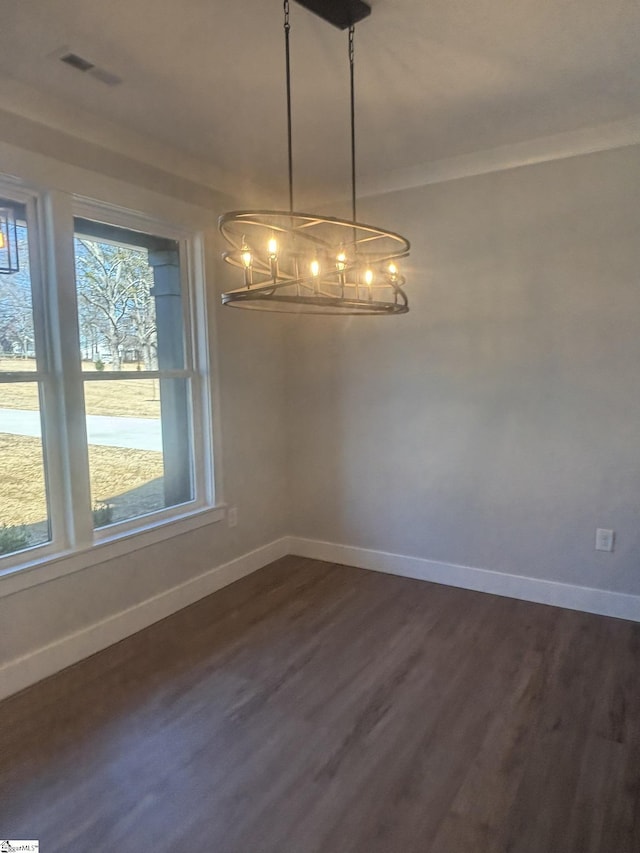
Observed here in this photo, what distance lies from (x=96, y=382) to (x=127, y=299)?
0.48 m

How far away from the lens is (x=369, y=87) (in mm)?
2381

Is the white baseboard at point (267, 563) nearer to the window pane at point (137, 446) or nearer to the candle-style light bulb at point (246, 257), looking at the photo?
the window pane at point (137, 446)

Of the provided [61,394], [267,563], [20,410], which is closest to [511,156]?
[61,394]

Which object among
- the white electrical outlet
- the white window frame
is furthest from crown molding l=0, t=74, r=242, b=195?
the white electrical outlet

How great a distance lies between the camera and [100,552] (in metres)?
2.77

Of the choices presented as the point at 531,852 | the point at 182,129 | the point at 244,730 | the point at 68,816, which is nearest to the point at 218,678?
the point at 244,730

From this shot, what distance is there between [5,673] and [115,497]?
3.01 ft

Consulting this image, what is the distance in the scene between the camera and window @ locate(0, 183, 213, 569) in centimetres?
248

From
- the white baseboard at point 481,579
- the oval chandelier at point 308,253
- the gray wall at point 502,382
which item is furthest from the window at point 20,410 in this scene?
the white baseboard at point 481,579

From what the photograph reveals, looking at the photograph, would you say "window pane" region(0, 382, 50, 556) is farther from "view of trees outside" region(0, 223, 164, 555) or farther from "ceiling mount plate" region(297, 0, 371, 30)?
"ceiling mount plate" region(297, 0, 371, 30)

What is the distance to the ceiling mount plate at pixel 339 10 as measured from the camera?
1.79 meters

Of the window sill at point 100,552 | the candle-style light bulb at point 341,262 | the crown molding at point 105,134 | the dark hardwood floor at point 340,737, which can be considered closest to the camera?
the dark hardwood floor at point 340,737

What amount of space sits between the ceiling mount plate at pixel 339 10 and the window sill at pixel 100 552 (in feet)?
7.93

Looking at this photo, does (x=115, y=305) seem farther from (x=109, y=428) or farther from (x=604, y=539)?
(x=604, y=539)
